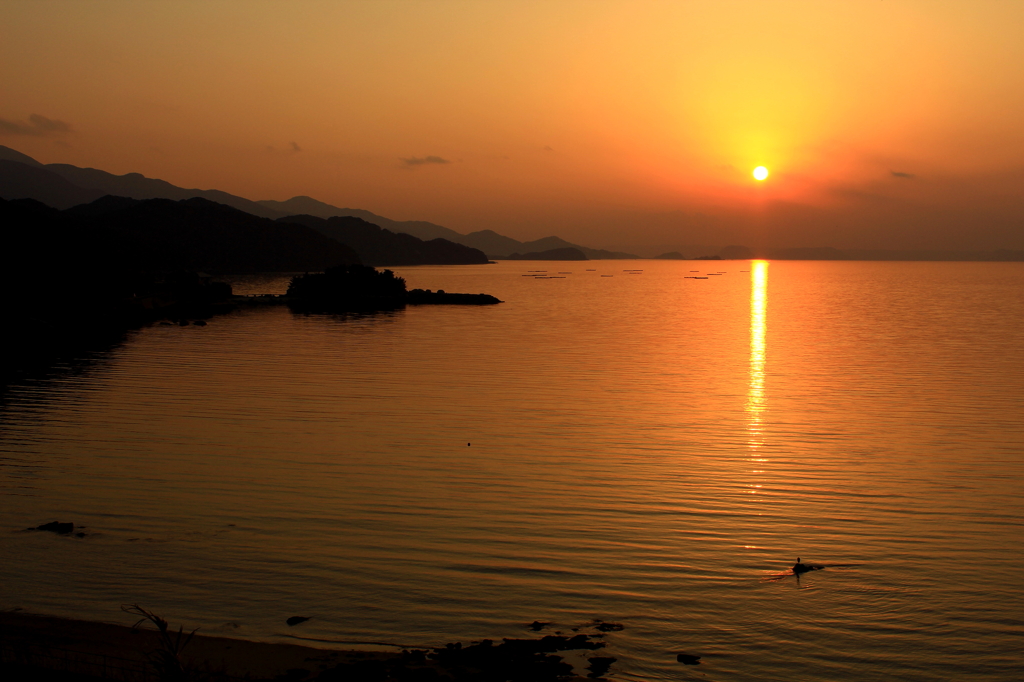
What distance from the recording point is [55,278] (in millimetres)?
Answer: 77125

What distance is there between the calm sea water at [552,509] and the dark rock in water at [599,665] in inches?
7.0

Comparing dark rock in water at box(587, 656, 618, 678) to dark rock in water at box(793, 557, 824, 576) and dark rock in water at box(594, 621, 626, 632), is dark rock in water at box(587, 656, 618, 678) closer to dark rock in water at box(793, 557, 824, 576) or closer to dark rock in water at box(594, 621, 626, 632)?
dark rock in water at box(594, 621, 626, 632)

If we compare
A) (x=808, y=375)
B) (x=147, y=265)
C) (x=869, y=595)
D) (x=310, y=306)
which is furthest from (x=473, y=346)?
(x=147, y=265)

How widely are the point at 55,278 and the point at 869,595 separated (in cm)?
8392

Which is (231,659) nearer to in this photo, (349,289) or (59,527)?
(59,527)

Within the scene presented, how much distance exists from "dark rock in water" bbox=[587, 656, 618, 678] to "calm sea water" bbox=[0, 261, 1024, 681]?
18 centimetres

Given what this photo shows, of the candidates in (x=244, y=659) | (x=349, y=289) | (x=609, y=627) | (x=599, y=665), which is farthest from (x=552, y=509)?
(x=349, y=289)

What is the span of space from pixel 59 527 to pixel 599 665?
12351 millimetres

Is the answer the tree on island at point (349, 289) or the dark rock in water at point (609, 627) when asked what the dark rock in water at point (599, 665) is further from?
the tree on island at point (349, 289)

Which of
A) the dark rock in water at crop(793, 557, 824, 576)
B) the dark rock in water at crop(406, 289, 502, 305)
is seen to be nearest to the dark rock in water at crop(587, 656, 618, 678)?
the dark rock in water at crop(793, 557, 824, 576)

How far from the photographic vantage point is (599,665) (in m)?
10.6

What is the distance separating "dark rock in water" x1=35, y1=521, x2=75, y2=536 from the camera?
1603 cm

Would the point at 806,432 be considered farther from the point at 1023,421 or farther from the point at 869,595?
the point at 869,595

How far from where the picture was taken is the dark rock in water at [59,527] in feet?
52.6
